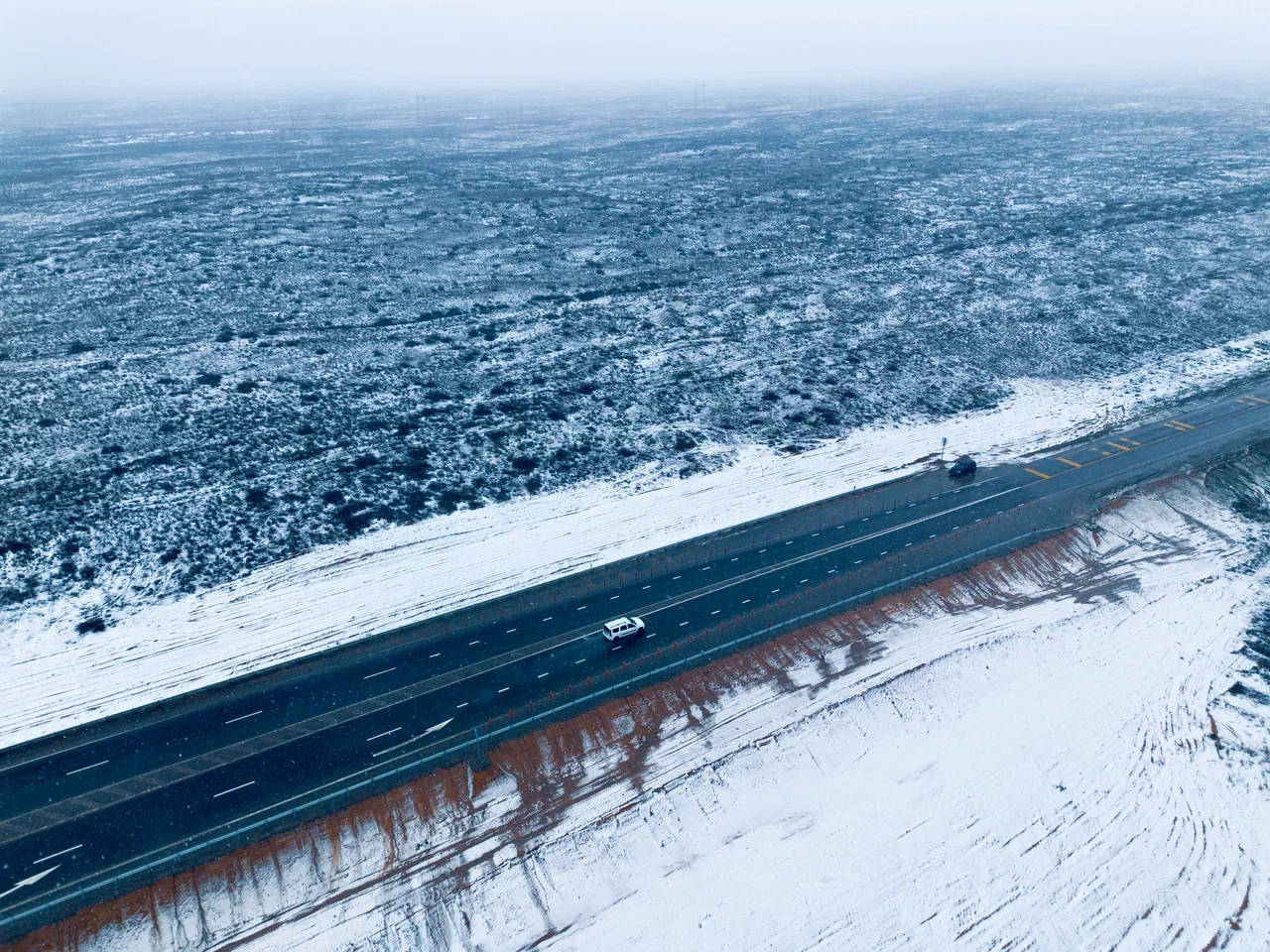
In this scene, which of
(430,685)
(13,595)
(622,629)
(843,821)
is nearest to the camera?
(843,821)

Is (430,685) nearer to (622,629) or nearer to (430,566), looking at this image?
(622,629)

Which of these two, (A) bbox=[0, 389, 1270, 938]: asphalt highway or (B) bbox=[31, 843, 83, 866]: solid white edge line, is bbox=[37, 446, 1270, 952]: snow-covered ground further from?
(B) bbox=[31, 843, 83, 866]: solid white edge line

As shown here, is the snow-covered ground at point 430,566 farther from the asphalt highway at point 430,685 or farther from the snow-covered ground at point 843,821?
the snow-covered ground at point 843,821

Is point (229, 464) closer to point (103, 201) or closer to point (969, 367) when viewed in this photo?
point (969, 367)

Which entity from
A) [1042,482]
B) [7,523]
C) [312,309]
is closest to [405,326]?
[312,309]

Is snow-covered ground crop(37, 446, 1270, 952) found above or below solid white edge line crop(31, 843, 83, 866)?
below

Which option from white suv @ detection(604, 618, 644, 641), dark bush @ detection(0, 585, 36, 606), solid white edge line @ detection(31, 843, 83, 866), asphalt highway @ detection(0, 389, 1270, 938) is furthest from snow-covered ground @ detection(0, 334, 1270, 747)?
solid white edge line @ detection(31, 843, 83, 866)

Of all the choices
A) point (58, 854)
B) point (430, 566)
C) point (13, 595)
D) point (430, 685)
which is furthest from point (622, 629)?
point (13, 595)
